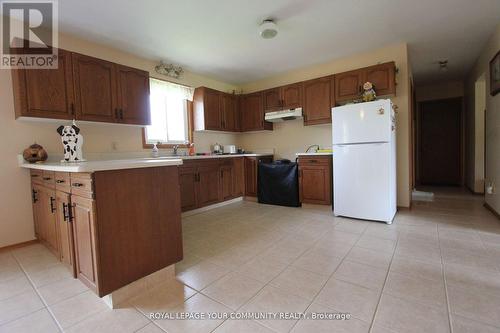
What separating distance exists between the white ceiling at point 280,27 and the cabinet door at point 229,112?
0.72 meters

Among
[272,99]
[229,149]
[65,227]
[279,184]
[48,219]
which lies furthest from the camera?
[229,149]

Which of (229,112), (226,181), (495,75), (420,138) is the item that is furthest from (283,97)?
(420,138)

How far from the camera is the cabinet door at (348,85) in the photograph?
134 inches

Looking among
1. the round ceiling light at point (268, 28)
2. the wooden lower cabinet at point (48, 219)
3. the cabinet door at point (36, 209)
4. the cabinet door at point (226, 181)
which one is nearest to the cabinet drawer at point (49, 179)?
the wooden lower cabinet at point (48, 219)

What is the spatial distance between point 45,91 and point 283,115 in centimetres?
313

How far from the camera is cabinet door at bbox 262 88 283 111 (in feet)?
13.8

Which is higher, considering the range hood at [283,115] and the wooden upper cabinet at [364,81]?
the wooden upper cabinet at [364,81]

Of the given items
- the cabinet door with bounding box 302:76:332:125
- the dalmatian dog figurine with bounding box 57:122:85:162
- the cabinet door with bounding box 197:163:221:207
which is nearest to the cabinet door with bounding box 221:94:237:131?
the cabinet door with bounding box 197:163:221:207

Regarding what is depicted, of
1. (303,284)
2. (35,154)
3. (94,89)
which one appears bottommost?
(303,284)

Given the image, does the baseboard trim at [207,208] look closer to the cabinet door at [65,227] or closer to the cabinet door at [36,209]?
the cabinet door at [36,209]

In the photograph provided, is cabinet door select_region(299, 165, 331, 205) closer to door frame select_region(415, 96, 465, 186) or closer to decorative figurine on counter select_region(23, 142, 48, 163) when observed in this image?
decorative figurine on counter select_region(23, 142, 48, 163)

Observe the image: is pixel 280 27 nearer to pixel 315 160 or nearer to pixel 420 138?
pixel 315 160

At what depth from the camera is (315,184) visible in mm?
3562

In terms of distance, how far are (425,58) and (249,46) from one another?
296 cm
